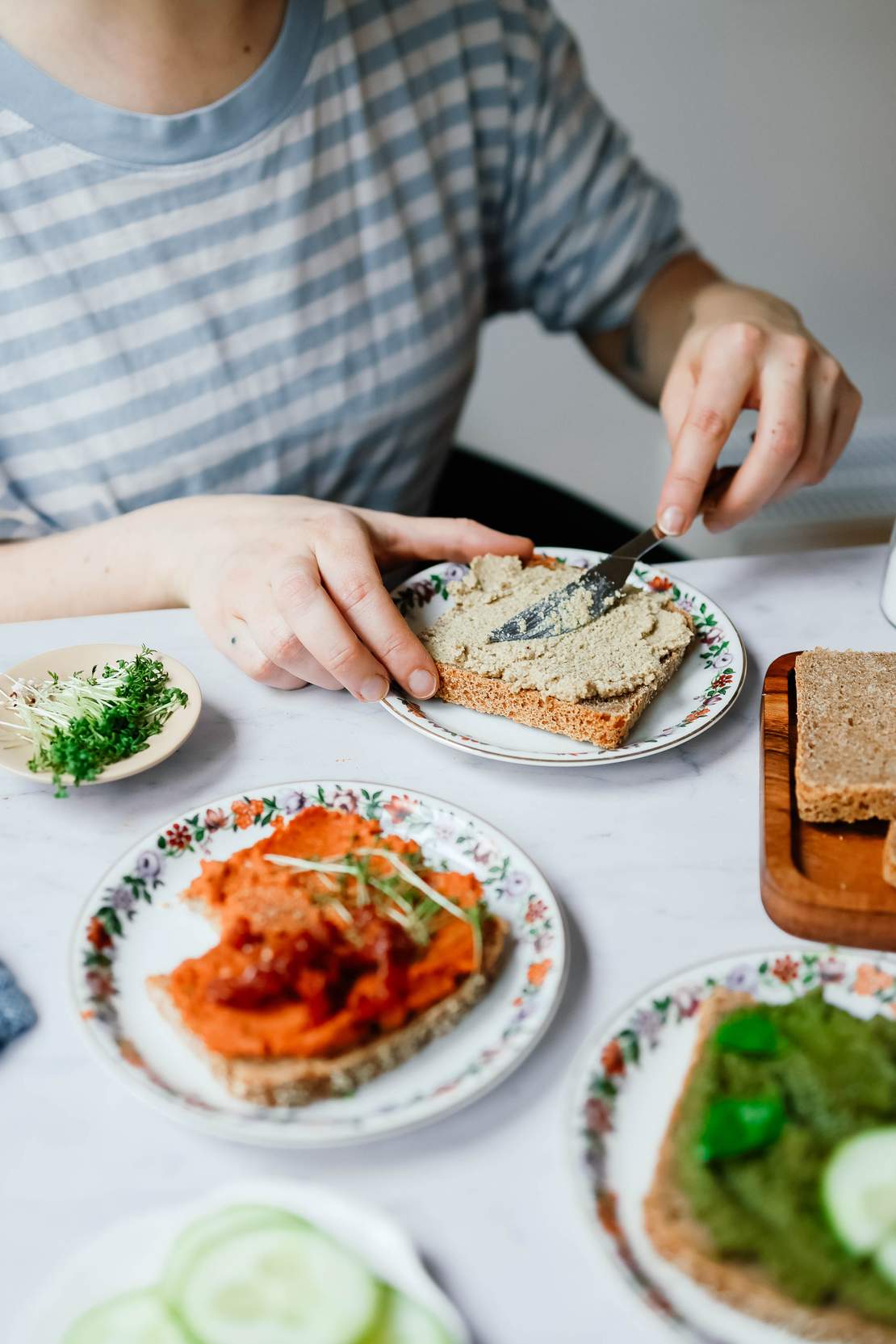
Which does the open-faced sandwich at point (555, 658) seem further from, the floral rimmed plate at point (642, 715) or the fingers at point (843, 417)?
the fingers at point (843, 417)

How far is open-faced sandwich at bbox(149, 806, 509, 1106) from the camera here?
0.90 metres

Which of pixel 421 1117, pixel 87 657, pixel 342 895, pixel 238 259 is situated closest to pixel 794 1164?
pixel 421 1117

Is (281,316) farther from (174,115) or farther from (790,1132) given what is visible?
(790,1132)

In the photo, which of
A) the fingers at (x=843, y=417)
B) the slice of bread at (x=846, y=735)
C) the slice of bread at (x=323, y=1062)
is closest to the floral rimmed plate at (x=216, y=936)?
the slice of bread at (x=323, y=1062)

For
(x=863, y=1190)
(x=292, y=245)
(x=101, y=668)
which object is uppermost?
(x=292, y=245)

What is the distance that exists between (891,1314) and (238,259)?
1705mm

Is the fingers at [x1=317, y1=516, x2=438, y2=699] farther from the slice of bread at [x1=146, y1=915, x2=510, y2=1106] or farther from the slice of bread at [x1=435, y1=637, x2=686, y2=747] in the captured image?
the slice of bread at [x1=146, y1=915, x2=510, y2=1106]

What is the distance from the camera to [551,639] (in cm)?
148

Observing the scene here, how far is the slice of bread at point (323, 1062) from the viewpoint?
888 mm

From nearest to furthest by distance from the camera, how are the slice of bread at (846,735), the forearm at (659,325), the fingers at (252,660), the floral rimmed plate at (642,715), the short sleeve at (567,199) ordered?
the slice of bread at (846,735) → the floral rimmed plate at (642,715) → the fingers at (252,660) → the short sleeve at (567,199) → the forearm at (659,325)

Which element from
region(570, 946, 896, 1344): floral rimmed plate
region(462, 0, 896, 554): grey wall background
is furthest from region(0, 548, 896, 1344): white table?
region(462, 0, 896, 554): grey wall background

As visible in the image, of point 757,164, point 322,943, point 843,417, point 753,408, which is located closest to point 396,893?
point 322,943

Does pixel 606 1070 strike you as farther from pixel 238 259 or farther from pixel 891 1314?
pixel 238 259

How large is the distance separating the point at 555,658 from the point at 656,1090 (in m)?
0.66
